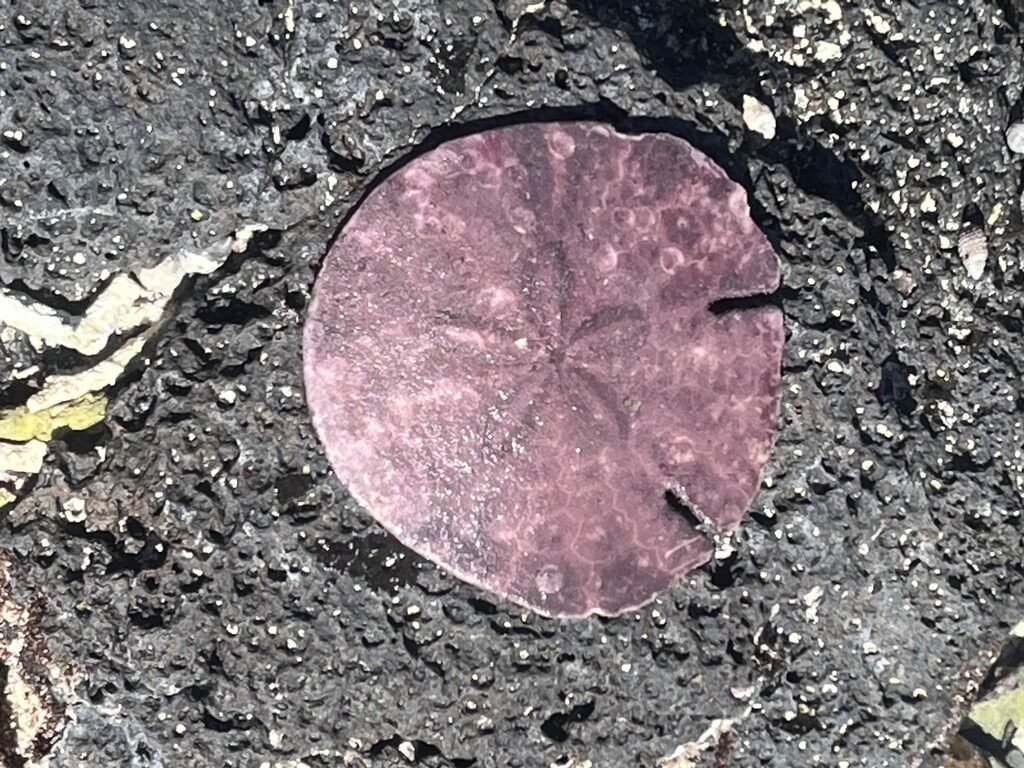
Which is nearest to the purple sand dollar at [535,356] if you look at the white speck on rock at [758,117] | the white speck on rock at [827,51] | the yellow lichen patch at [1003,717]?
the white speck on rock at [758,117]

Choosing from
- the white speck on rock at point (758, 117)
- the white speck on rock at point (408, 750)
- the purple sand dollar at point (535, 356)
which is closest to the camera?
the purple sand dollar at point (535, 356)

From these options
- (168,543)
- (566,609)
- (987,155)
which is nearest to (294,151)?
(168,543)

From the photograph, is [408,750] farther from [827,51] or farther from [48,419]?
[827,51]

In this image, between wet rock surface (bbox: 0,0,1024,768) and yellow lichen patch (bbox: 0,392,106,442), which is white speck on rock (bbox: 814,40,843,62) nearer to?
wet rock surface (bbox: 0,0,1024,768)

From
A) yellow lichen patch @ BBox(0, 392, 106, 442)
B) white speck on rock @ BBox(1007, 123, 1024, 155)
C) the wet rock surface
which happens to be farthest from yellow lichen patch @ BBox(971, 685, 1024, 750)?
yellow lichen patch @ BBox(0, 392, 106, 442)

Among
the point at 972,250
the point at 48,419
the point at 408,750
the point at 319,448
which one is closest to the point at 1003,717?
the point at 972,250

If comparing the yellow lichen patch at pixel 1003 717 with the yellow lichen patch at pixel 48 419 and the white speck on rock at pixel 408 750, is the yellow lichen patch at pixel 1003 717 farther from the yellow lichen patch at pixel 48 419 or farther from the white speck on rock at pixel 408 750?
the yellow lichen patch at pixel 48 419

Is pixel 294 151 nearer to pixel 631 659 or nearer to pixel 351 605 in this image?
pixel 351 605
